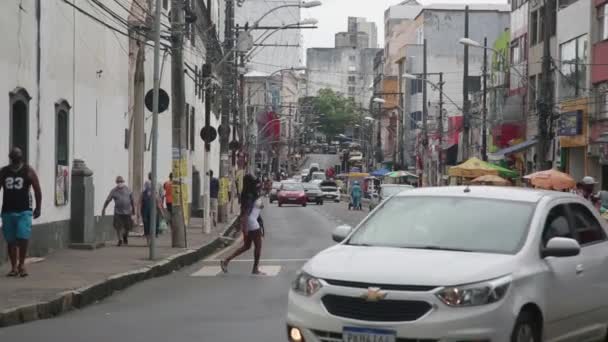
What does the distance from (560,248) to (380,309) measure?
66.4 inches

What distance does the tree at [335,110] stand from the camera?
551 ft

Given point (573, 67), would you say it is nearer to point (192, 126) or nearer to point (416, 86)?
point (192, 126)

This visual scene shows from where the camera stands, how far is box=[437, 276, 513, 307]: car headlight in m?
7.83

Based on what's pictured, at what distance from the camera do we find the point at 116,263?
19.8 meters

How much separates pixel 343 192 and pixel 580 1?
61122 millimetres

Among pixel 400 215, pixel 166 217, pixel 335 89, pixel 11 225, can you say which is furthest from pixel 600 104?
Answer: pixel 335 89

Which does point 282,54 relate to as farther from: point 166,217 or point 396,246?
point 396,246

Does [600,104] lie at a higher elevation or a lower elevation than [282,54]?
lower

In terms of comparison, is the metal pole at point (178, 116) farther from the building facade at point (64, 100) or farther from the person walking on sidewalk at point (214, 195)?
the person walking on sidewalk at point (214, 195)

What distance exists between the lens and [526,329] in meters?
8.27

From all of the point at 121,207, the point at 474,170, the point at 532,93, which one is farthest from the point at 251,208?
the point at 532,93

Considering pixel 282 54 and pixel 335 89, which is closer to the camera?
pixel 282 54

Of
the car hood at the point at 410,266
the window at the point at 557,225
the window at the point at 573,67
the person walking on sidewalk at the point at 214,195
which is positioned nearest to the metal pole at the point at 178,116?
the person walking on sidewalk at the point at 214,195

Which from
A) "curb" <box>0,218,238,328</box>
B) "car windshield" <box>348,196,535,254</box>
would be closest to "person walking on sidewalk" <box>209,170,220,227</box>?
"curb" <box>0,218,238,328</box>
